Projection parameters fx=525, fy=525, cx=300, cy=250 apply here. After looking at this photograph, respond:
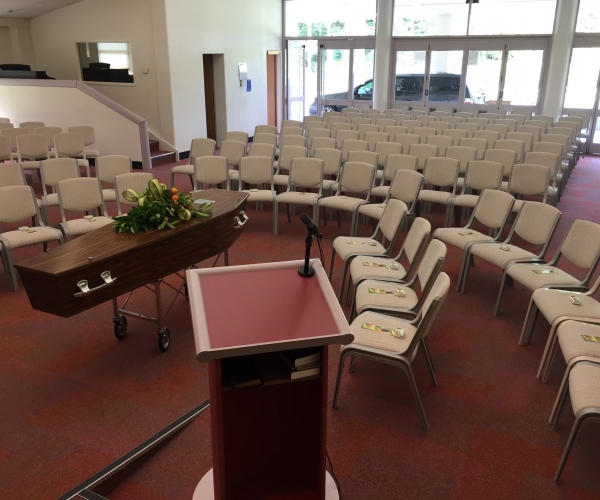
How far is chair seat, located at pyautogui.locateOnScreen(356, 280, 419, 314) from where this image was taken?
3695 mm

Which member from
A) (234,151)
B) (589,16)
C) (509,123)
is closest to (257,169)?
(234,151)

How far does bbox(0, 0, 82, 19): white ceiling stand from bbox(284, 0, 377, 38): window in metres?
5.99

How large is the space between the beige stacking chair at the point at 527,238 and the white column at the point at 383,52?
10390 mm

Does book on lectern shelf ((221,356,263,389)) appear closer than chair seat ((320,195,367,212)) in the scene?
Yes

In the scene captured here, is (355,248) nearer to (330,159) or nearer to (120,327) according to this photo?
(120,327)

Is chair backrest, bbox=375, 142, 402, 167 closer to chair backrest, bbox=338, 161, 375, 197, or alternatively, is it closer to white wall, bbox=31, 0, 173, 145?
chair backrest, bbox=338, 161, 375, 197

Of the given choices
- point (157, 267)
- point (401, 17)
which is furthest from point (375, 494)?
point (401, 17)

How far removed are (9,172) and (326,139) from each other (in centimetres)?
442

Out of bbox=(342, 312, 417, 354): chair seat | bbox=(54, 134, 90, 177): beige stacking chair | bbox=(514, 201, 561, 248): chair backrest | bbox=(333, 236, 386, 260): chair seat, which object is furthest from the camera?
bbox=(54, 134, 90, 177): beige stacking chair

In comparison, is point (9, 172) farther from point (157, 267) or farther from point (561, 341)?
point (561, 341)

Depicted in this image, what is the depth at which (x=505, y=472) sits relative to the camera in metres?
2.83

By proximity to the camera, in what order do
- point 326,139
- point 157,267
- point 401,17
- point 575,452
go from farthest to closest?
point 401,17, point 326,139, point 157,267, point 575,452

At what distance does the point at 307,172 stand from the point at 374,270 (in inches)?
113

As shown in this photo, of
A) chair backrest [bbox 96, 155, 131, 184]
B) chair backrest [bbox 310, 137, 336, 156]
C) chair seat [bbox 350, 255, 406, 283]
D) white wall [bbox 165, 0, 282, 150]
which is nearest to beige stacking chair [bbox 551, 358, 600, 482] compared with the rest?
chair seat [bbox 350, 255, 406, 283]
